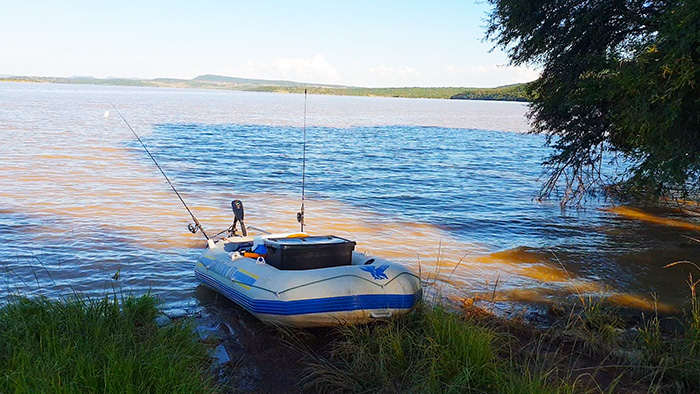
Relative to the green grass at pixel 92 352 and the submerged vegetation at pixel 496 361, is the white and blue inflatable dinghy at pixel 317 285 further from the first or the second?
the green grass at pixel 92 352

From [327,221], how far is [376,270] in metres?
6.39

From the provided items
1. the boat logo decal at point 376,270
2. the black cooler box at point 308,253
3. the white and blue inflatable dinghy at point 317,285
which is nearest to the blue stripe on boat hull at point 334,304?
the white and blue inflatable dinghy at point 317,285

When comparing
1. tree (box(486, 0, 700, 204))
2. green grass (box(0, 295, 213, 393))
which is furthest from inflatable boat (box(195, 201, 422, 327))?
tree (box(486, 0, 700, 204))

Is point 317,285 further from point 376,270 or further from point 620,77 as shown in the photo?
point 620,77

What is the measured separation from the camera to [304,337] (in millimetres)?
6148

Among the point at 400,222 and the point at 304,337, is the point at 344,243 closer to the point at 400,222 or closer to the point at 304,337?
the point at 304,337

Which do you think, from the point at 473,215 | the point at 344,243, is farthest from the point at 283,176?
the point at 344,243

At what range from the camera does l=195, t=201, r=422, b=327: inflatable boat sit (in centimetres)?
609

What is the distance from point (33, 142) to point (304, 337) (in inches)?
899

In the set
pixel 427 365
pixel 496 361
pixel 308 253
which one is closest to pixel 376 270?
pixel 308 253

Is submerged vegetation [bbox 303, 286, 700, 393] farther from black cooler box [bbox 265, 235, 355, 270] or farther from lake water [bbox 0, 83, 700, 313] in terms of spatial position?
lake water [bbox 0, 83, 700, 313]

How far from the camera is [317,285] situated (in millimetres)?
6109

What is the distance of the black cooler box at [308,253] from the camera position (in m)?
6.57

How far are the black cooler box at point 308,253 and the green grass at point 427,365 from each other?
137 cm
